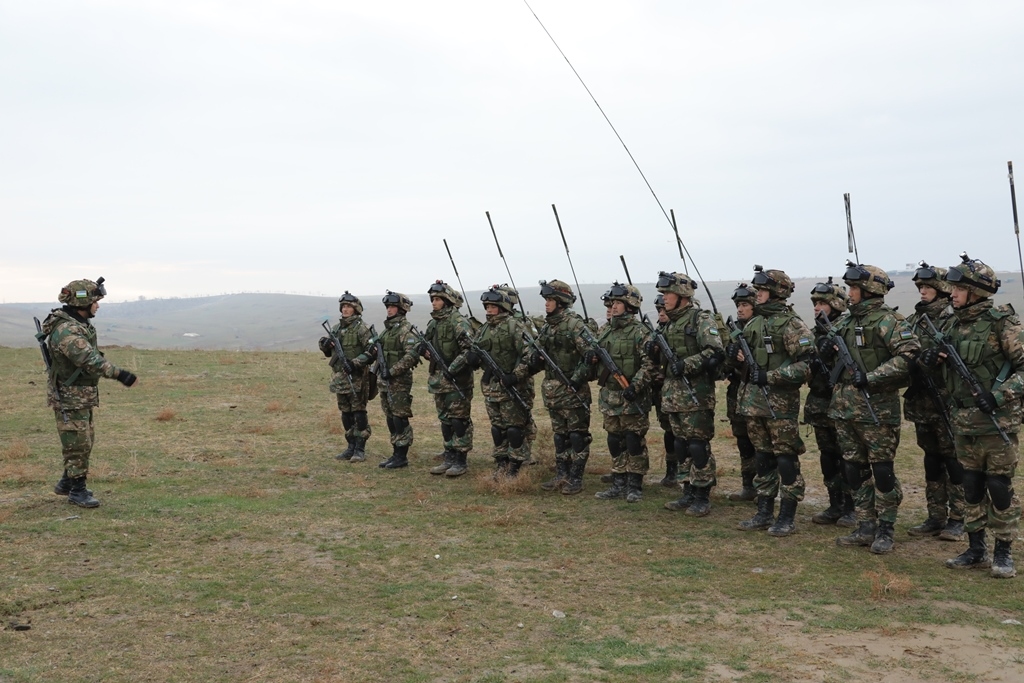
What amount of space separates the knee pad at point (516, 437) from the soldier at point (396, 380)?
1.76 metres

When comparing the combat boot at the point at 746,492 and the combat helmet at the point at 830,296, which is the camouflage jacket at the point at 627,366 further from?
the combat helmet at the point at 830,296

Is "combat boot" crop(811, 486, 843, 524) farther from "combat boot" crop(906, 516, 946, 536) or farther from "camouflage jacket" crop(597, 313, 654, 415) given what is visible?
"camouflage jacket" crop(597, 313, 654, 415)

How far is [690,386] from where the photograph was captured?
395 inches

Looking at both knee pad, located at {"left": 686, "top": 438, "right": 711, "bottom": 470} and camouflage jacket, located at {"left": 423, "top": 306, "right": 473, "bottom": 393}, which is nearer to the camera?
knee pad, located at {"left": 686, "top": 438, "right": 711, "bottom": 470}

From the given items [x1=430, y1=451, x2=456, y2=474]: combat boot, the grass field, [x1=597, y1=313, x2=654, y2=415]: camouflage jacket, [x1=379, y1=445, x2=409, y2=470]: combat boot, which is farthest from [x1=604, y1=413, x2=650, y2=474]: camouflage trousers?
[x1=379, y1=445, x2=409, y2=470]: combat boot

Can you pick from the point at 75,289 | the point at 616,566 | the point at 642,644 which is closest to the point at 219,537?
the point at 75,289

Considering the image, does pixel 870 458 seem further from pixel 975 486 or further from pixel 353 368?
pixel 353 368

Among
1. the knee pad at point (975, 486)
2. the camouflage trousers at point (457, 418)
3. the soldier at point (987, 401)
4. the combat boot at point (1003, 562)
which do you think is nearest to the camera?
the soldier at point (987, 401)

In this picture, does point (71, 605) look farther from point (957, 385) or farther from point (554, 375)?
point (957, 385)

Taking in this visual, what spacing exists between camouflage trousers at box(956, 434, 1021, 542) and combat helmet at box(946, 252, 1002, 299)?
128cm

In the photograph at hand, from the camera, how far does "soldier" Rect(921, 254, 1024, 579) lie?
24.6 ft

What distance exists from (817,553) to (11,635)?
7.12 meters

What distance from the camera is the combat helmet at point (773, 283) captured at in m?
9.27

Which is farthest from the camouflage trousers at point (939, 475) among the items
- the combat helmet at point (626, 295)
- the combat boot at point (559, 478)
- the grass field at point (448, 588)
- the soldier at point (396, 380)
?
the soldier at point (396, 380)
